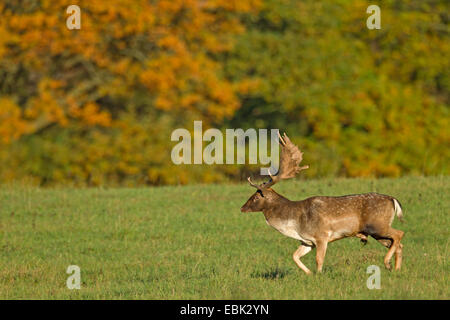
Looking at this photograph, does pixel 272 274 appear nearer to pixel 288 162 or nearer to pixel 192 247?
pixel 288 162

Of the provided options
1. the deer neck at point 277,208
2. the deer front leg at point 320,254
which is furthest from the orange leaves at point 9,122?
the deer front leg at point 320,254

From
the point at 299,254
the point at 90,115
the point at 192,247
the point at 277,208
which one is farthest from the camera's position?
the point at 90,115

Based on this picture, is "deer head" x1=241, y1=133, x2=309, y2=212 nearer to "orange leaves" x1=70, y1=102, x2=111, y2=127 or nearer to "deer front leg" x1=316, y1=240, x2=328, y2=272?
"deer front leg" x1=316, y1=240, x2=328, y2=272

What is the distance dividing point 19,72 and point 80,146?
359 cm

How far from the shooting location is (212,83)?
2598cm

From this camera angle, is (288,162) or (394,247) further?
(288,162)

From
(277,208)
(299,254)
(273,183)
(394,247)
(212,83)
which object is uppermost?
(212,83)

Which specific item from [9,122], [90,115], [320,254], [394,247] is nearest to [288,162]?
[320,254]

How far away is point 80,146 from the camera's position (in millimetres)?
26156

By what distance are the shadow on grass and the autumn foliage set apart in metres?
13.5

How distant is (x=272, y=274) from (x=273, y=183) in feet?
3.83

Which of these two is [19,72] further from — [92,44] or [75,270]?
[75,270]

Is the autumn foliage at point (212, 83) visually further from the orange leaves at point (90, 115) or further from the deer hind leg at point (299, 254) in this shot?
the deer hind leg at point (299, 254)
